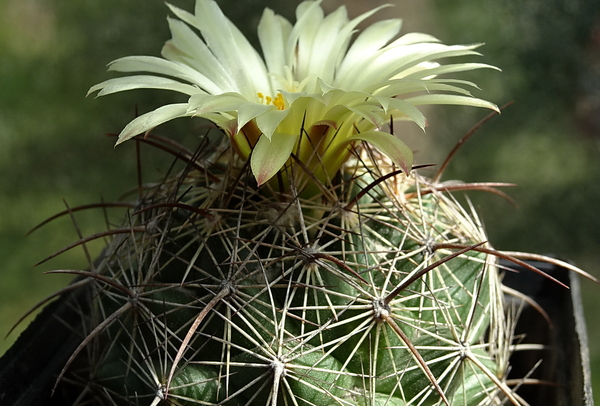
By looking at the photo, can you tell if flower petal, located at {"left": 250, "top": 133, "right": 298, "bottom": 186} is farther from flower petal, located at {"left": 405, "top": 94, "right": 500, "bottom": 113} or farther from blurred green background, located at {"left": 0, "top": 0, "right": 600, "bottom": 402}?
blurred green background, located at {"left": 0, "top": 0, "right": 600, "bottom": 402}

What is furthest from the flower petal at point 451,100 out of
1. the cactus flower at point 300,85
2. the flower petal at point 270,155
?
the flower petal at point 270,155

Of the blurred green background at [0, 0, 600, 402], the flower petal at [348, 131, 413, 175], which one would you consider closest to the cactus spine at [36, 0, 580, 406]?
the flower petal at [348, 131, 413, 175]

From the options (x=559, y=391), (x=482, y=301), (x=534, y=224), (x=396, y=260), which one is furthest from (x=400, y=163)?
(x=534, y=224)

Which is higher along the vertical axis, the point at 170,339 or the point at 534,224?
the point at 170,339

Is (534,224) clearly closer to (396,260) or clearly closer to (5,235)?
(396,260)

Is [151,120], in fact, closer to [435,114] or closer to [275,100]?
[275,100]

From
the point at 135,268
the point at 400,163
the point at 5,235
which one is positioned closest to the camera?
the point at 400,163

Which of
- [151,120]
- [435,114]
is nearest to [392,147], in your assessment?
[151,120]
